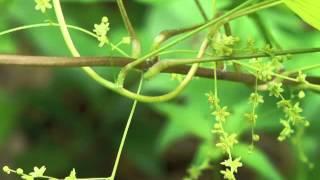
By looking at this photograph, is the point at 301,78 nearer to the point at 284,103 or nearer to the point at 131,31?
the point at 284,103

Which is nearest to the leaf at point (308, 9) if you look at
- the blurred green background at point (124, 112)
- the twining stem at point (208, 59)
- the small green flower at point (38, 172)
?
the twining stem at point (208, 59)

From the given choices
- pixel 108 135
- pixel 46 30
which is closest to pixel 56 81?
pixel 108 135

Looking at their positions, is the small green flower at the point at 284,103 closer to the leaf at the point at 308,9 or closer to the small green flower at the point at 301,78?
the small green flower at the point at 301,78

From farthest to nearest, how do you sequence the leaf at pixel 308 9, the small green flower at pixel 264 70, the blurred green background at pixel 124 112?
the blurred green background at pixel 124 112 < the small green flower at pixel 264 70 < the leaf at pixel 308 9

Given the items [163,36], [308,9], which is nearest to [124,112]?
[163,36]

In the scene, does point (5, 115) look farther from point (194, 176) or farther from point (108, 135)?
point (194, 176)

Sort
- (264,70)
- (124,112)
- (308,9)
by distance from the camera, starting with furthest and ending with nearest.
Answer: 1. (124,112)
2. (264,70)
3. (308,9)
